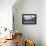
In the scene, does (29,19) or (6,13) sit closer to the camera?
(6,13)

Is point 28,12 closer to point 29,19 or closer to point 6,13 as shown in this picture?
point 29,19

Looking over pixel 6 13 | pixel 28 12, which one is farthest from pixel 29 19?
pixel 6 13

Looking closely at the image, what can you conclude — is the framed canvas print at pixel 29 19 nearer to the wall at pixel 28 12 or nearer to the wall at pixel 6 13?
the wall at pixel 28 12

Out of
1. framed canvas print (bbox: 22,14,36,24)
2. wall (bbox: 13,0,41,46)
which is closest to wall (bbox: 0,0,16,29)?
wall (bbox: 13,0,41,46)

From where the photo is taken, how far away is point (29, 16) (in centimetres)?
597

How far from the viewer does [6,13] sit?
4.74 m

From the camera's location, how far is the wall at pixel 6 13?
15.4ft

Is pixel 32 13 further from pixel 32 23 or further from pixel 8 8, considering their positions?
pixel 8 8

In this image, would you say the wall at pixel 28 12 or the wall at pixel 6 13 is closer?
the wall at pixel 6 13

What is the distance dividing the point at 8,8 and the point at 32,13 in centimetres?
166

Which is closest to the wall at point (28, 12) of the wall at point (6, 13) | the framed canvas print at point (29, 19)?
the framed canvas print at point (29, 19)

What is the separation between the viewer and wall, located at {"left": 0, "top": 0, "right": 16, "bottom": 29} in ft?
15.4

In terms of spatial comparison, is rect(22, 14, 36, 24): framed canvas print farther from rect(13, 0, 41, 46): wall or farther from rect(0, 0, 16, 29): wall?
rect(0, 0, 16, 29): wall

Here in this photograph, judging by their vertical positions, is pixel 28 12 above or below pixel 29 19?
above
